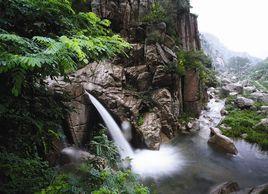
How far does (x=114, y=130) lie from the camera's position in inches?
473

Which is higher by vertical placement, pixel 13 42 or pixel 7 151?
pixel 13 42

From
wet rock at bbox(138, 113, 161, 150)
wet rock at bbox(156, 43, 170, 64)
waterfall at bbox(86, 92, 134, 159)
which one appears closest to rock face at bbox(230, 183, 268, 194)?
wet rock at bbox(138, 113, 161, 150)

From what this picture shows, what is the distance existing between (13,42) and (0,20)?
0.76 metres

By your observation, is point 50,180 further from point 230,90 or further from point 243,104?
point 230,90

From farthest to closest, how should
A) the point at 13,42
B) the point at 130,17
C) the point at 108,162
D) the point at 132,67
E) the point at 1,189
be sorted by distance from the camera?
1. the point at 130,17
2. the point at 132,67
3. the point at 108,162
4. the point at 1,189
5. the point at 13,42

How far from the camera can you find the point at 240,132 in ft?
53.5

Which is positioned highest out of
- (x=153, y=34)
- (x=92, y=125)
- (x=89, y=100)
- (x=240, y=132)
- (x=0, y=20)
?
(x=153, y=34)

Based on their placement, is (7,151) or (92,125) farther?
(92,125)

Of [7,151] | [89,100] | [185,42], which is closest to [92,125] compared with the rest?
[89,100]

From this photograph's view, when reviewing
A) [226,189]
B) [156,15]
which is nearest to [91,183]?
[226,189]

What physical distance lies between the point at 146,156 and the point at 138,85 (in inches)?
209

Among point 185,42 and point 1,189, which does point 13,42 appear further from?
point 185,42

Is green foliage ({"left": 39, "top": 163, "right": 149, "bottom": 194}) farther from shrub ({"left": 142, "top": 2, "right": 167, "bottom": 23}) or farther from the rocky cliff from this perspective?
shrub ({"left": 142, "top": 2, "right": 167, "bottom": 23})

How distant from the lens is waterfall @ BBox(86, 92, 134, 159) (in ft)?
38.7
